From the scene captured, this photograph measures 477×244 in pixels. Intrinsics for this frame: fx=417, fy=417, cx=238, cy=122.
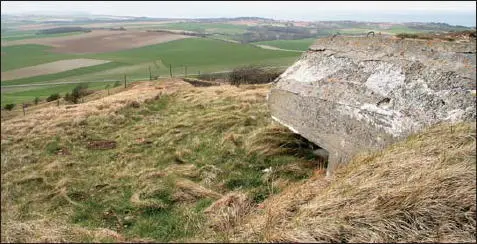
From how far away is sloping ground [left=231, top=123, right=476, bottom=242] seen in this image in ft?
11.8

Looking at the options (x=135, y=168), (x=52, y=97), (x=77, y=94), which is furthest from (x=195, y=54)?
(x=135, y=168)

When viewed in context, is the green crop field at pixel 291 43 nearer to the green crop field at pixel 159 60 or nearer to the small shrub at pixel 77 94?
the green crop field at pixel 159 60

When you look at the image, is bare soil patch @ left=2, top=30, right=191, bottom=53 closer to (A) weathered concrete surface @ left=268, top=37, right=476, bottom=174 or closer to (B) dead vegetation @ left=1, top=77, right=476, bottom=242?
(B) dead vegetation @ left=1, top=77, right=476, bottom=242

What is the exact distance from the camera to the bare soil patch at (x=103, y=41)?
32500mm

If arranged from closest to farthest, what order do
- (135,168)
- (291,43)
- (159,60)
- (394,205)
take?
(394,205) → (135,168) → (291,43) → (159,60)

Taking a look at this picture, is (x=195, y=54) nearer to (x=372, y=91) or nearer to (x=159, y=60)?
(x=159, y=60)

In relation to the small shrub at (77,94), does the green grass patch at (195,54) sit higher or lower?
higher

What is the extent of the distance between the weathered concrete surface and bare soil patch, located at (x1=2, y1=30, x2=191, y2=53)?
26.4 m

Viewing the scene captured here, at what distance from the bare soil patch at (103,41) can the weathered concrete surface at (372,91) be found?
26.4 meters

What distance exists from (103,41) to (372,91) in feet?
106

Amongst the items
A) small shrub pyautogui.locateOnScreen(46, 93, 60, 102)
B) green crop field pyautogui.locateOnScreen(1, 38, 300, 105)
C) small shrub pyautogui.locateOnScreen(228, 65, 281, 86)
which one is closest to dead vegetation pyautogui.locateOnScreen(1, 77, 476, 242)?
small shrub pyautogui.locateOnScreen(228, 65, 281, 86)

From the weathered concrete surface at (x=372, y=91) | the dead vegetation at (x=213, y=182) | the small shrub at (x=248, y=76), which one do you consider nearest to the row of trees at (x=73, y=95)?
the dead vegetation at (x=213, y=182)

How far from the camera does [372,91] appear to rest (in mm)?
6754

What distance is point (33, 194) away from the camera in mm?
7438
